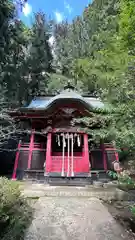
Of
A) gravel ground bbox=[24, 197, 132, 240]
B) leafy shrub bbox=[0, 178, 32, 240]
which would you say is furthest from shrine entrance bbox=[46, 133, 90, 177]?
leafy shrub bbox=[0, 178, 32, 240]

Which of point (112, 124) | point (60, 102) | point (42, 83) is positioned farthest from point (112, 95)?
point (42, 83)

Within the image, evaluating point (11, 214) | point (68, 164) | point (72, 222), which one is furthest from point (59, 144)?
point (11, 214)

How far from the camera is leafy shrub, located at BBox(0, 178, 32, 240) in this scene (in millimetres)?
2975

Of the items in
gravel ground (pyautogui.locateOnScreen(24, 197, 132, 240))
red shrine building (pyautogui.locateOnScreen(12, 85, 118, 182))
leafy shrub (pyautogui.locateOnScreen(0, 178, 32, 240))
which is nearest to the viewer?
leafy shrub (pyautogui.locateOnScreen(0, 178, 32, 240))

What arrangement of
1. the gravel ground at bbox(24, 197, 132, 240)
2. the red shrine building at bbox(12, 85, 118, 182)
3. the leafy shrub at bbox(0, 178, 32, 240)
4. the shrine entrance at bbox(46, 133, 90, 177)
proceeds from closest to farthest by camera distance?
the leafy shrub at bbox(0, 178, 32, 240) < the gravel ground at bbox(24, 197, 132, 240) < the shrine entrance at bbox(46, 133, 90, 177) < the red shrine building at bbox(12, 85, 118, 182)

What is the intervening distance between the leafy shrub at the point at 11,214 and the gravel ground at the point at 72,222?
0.17 m

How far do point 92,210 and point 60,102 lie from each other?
5169mm

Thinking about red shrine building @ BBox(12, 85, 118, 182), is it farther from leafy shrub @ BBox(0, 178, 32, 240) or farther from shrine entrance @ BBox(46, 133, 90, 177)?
leafy shrub @ BBox(0, 178, 32, 240)

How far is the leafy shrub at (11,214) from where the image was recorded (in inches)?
117

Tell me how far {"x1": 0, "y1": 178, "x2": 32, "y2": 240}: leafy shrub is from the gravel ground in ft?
0.57

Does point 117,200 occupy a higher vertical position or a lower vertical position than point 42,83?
lower

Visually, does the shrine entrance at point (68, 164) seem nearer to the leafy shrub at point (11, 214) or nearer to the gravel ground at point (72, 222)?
the gravel ground at point (72, 222)

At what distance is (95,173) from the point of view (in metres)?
8.27

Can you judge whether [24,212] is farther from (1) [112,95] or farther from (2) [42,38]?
(2) [42,38]
